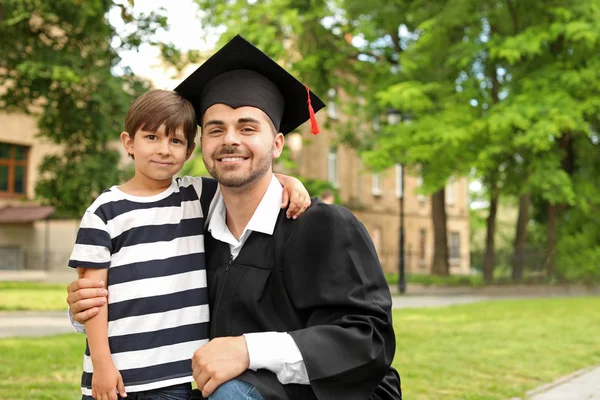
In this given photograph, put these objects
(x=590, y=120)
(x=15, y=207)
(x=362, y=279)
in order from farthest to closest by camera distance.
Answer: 1. (x=15, y=207)
2. (x=590, y=120)
3. (x=362, y=279)

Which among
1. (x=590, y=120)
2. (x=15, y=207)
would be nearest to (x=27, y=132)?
(x=15, y=207)

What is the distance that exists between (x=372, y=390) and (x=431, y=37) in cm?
2140

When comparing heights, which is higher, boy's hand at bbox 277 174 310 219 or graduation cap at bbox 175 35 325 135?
graduation cap at bbox 175 35 325 135

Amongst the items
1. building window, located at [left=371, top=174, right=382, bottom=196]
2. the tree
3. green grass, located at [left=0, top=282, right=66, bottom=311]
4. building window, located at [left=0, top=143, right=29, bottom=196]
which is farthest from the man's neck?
building window, located at [left=371, top=174, right=382, bottom=196]

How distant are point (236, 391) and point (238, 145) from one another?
922mm

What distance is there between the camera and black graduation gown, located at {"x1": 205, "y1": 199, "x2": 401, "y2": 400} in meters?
2.89

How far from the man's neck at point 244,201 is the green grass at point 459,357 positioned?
4.19 metres

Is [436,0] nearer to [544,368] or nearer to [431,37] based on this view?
[431,37]

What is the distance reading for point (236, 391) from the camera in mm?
2828

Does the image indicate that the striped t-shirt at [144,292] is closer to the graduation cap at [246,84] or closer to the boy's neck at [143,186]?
the boy's neck at [143,186]

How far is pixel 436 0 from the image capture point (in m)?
25.1

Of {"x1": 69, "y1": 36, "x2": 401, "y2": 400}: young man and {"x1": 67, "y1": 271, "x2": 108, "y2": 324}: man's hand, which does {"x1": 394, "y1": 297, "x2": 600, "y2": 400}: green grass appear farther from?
{"x1": 67, "y1": 271, "x2": 108, "y2": 324}: man's hand

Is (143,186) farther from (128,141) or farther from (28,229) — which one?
(28,229)

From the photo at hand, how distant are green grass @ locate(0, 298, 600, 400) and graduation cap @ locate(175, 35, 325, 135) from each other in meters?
4.28
